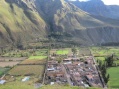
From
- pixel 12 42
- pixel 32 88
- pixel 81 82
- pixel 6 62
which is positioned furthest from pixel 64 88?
pixel 12 42

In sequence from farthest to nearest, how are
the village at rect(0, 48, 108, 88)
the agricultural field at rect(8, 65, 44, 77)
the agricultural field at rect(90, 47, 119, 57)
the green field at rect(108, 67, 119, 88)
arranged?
the agricultural field at rect(90, 47, 119, 57) < the agricultural field at rect(8, 65, 44, 77) < the green field at rect(108, 67, 119, 88) < the village at rect(0, 48, 108, 88)

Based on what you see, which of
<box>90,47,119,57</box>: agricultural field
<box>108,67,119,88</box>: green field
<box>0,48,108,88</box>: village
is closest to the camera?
<box>0,48,108,88</box>: village

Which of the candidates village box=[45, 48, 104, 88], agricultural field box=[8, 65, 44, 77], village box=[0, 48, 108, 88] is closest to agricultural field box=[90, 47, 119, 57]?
village box=[45, 48, 104, 88]

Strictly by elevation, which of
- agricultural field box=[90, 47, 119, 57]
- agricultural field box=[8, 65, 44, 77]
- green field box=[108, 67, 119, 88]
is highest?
agricultural field box=[90, 47, 119, 57]

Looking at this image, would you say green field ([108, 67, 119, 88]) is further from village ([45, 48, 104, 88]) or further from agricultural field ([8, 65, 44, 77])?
agricultural field ([8, 65, 44, 77])

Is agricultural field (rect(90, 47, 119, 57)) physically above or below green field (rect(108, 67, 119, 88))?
above

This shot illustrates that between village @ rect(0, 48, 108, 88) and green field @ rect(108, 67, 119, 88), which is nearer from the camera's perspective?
village @ rect(0, 48, 108, 88)

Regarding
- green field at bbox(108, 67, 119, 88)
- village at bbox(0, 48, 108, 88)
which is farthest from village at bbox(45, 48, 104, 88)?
green field at bbox(108, 67, 119, 88)

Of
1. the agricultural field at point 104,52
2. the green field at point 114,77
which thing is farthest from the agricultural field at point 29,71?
the agricultural field at point 104,52

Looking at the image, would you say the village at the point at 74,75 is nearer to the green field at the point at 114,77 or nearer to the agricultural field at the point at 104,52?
→ the green field at the point at 114,77

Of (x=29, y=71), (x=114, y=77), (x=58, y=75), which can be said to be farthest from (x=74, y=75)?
(x=29, y=71)

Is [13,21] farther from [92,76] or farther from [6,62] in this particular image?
[92,76]
